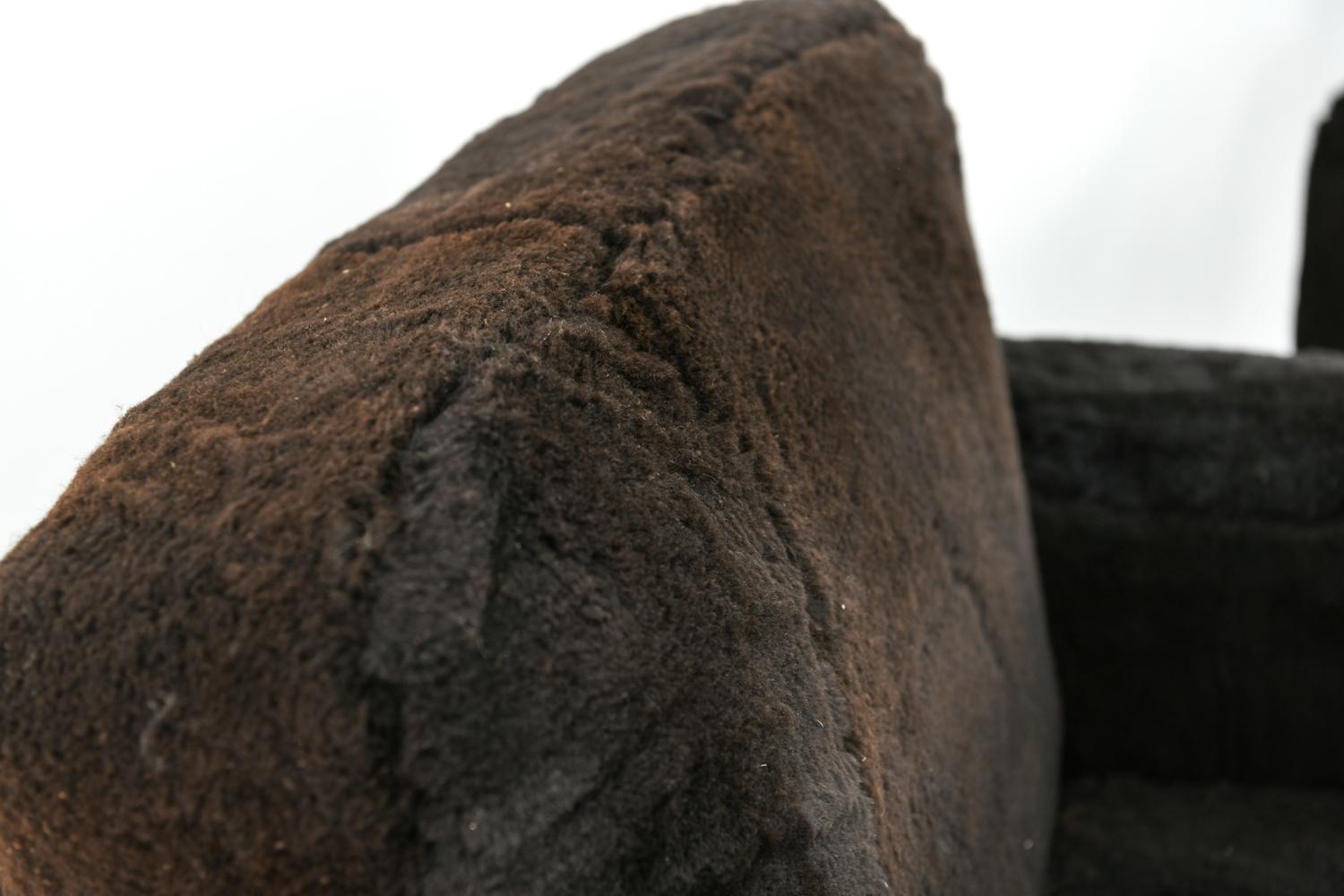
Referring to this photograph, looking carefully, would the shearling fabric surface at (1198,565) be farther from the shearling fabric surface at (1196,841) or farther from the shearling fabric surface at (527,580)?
the shearling fabric surface at (527,580)

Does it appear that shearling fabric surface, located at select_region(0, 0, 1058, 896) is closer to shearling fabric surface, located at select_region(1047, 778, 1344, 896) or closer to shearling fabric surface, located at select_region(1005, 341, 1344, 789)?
shearling fabric surface, located at select_region(1047, 778, 1344, 896)

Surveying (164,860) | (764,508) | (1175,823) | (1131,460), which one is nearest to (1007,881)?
(1175,823)

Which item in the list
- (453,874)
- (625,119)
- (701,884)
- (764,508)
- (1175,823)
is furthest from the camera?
(1175,823)

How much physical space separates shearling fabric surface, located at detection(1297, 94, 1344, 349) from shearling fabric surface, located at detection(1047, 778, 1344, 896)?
1.64m

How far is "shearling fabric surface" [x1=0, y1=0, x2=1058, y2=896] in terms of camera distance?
2.09 feet

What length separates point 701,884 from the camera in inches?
29.4

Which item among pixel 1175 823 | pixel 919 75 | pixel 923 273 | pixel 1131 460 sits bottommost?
pixel 1175 823

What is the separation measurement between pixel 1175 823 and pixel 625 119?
115 cm

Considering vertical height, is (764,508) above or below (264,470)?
below

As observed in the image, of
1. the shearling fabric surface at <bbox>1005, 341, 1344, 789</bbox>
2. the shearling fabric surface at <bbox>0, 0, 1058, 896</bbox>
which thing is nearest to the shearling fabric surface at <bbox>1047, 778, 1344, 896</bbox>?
the shearling fabric surface at <bbox>1005, 341, 1344, 789</bbox>

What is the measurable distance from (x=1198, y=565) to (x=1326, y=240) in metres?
1.63

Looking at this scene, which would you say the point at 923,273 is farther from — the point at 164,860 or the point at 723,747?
the point at 164,860

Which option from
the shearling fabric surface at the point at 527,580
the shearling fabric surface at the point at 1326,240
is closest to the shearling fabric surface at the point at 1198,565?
the shearling fabric surface at the point at 527,580

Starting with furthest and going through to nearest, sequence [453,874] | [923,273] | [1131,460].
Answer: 1. [1131,460]
2. [923,273]
3. [453,874]
